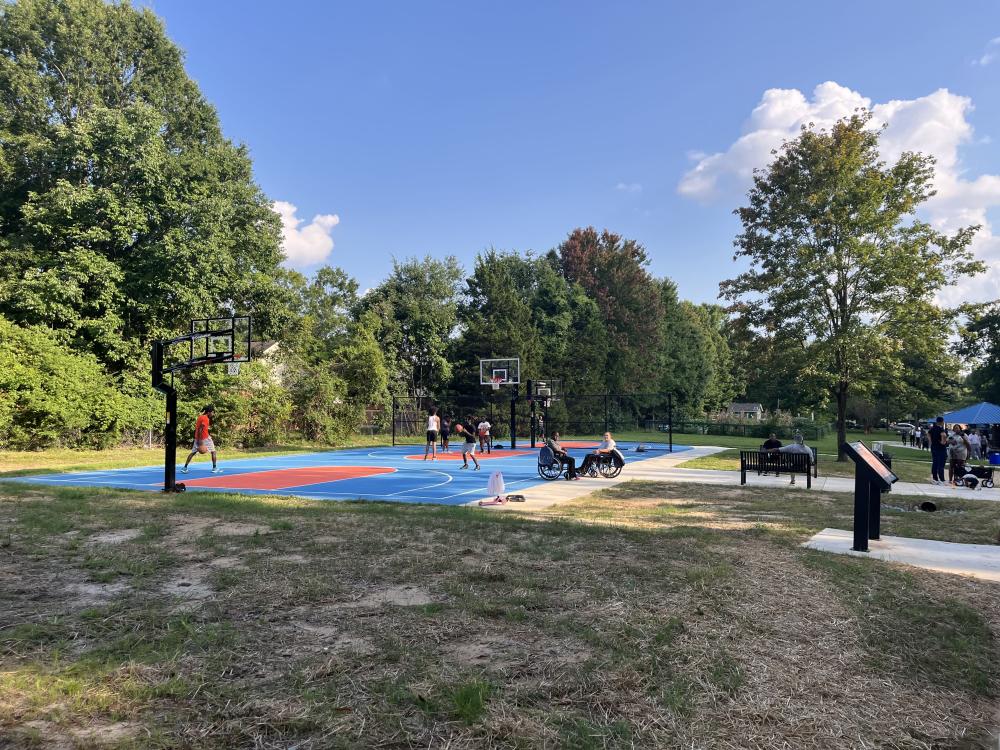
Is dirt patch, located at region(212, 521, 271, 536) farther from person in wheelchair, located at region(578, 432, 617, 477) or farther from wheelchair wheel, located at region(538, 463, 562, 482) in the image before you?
person in wheelchair, located at region(578, 432, 617, 477)

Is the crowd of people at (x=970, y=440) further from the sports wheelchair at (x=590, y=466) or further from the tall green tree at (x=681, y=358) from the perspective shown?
the tall green tree at (x=681, y=358)

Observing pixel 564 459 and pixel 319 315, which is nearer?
pixel 564 459

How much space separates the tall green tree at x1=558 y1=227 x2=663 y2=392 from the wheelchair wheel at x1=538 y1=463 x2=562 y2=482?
37.7m

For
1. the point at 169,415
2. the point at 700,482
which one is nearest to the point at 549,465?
the point at 700,482

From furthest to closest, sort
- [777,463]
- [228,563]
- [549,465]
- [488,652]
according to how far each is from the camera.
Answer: [549,465] → [777,463] → [228,563] → [488,652]

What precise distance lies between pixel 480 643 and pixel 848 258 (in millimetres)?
21577

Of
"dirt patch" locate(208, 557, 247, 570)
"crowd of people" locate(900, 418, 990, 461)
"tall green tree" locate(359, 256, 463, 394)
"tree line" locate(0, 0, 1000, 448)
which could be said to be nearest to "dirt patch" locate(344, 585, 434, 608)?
"dirt patch" locate(208, 557, 247, 570)

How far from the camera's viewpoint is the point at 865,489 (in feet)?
21.9

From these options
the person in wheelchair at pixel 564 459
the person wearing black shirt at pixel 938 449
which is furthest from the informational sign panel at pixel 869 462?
the person wearing black shirt at pixel 938 449

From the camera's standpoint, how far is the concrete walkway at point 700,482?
11.8 m

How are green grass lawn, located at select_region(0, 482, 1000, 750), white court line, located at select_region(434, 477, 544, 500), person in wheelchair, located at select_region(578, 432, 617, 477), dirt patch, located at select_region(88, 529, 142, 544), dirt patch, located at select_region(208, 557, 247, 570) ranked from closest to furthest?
1. green grass lawn, located at select_region(0, 482, 1000, 750)
2. dirt patch, located at select_region(208, 557, 247, 570)
3. dirt patch, located at select_region(88, 529, 142, 544)
4. white court line, located at select_region(434, 477, 544, 500)
5. person in wheelchair, located at select_region(578, 432, 617, 477)

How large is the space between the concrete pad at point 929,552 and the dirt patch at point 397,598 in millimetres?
4475

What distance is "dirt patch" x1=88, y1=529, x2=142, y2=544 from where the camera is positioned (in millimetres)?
6492

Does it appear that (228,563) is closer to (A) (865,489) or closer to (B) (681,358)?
(A) (865,489)
